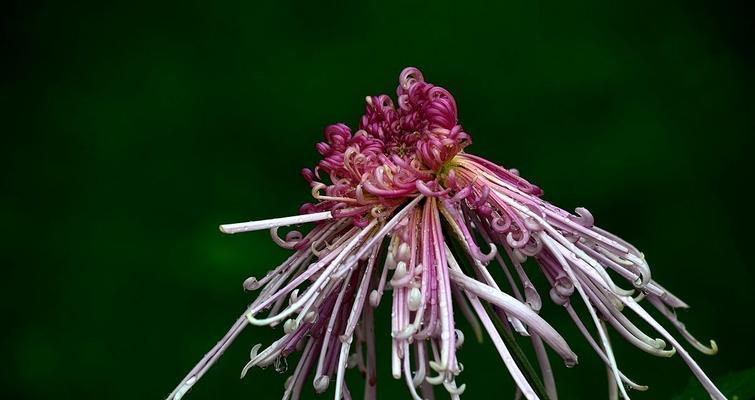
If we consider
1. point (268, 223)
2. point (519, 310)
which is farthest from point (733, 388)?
point (268, 223)

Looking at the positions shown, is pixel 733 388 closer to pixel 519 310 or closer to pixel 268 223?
pixel 519 310

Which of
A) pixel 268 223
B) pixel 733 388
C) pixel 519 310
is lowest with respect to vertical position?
pixel 733 388

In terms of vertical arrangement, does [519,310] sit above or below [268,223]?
below

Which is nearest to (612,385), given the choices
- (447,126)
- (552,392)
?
(552,392)

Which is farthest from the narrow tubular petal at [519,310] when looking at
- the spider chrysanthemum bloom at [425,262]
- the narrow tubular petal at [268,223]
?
the narrow tubular petal at [268,223]

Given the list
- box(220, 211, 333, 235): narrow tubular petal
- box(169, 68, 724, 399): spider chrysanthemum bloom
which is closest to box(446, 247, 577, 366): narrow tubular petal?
box(169, 68, 724, 399): spider chrysanthemum bloom

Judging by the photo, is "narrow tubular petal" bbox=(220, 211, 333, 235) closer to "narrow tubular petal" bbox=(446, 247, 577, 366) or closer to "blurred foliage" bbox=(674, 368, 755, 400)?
"narrow tubular petal" bbox=(446, 247, 577, 366)

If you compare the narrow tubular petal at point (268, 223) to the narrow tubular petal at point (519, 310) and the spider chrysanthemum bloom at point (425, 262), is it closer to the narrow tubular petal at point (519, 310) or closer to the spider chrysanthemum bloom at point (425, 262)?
the spider chrysanthemum bloom at point (425, 262)

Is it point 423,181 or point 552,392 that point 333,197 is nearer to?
point 423,181

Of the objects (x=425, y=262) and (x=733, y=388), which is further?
(x=733, y=388)
